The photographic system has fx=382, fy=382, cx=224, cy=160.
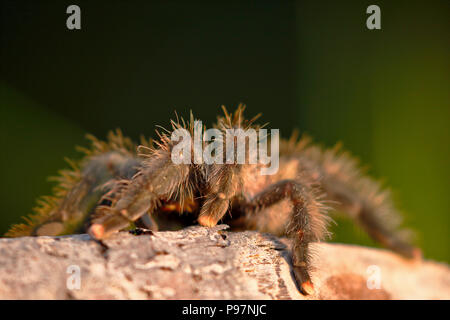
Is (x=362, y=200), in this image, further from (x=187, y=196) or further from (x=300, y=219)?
(x=187, y=196)

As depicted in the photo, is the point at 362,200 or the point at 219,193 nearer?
the point at 219,193

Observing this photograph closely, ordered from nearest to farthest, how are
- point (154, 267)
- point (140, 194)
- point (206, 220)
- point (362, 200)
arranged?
point (154, 267)
point (140, 194)
point (206, 220)
point (362, 200)

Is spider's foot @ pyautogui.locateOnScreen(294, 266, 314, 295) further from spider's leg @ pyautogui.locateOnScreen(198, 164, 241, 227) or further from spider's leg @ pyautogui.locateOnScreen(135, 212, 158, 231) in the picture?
spider's leg @ pyautogui.locateOnScreen(135, 212, 158, 231)

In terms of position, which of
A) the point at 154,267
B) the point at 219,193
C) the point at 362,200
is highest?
the point at 219,193

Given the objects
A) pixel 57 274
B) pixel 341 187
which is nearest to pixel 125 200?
pixel 57 274

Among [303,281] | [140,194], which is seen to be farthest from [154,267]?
[303,281]
